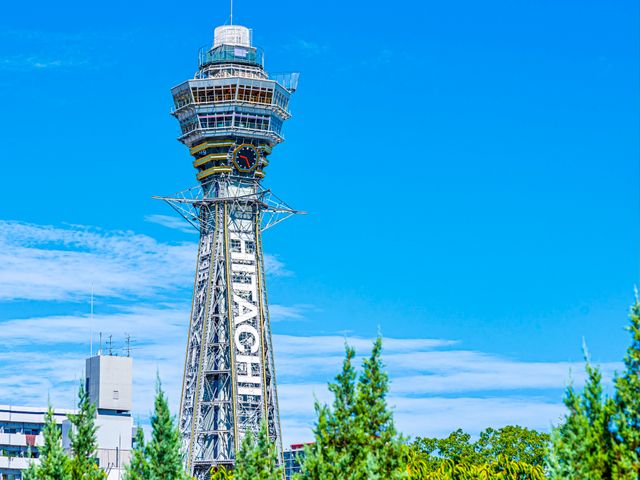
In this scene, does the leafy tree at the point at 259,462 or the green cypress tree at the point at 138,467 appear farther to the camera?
the green cypress tree at the point at 138,467

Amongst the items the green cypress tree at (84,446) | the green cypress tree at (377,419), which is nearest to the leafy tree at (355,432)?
the green cypress tree at (377,419)

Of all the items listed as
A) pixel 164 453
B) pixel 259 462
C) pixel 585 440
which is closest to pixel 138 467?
pixel 164 453

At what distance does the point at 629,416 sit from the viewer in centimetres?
6725

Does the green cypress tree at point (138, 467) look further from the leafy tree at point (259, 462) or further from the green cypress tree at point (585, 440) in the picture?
the green cypress tree at point (585, 440)

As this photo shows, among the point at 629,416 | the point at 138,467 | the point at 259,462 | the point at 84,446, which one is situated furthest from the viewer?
the point at 84,446

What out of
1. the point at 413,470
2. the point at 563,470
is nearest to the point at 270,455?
the point at 563,470

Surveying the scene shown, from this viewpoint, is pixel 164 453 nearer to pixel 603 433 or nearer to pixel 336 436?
pixel 336 436

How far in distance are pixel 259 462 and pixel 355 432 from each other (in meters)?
7.84

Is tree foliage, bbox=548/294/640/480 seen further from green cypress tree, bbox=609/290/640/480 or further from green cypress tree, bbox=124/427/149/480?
green cypress tree, bbox=124/427/149/480

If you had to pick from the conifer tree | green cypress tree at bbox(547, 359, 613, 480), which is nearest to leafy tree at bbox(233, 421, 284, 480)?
the conifer tree

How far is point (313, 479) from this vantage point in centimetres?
7600

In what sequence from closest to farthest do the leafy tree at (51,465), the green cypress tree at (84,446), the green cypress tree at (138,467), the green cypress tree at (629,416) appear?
the green cypress tree at (629,416)
the green cypress tree at (138,467)
the leafy tree at (51,465)
the green cypress tree at (84,446)

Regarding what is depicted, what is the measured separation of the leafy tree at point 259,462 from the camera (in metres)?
79.2

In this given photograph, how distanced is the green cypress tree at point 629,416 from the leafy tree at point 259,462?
861 inches
